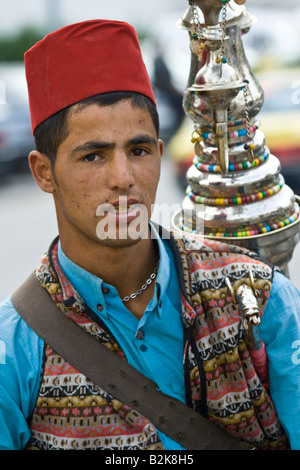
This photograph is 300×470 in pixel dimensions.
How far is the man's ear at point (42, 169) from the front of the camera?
2.13m

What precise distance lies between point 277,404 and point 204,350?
1.02 feet

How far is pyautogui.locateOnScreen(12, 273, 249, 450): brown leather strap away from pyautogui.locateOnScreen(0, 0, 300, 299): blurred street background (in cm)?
478

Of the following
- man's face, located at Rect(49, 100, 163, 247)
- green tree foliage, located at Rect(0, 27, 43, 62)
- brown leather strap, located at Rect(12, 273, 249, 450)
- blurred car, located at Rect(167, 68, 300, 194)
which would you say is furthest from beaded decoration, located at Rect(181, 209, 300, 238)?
green tree foliage, located at Rect(0, 27, 43, 62)

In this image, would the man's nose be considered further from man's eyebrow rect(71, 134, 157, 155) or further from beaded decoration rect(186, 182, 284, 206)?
beaded decoration rect(186, 182, 284, 206)

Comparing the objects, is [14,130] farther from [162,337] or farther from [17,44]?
[162,337]

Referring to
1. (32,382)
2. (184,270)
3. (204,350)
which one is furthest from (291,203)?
(32,382)

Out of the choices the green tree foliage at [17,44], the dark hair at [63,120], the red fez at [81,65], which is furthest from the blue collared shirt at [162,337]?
the green tree foliage at [17,44]

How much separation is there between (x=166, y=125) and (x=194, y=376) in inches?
380

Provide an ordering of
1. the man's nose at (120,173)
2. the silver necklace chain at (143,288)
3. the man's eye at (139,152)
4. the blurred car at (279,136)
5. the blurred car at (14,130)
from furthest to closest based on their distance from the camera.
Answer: the blurred car at (14,130)
the blurred car at (279,136)
the silver necklace chain at (143,288)
the man's eye at (139,152)
the man's nose at (120,173)

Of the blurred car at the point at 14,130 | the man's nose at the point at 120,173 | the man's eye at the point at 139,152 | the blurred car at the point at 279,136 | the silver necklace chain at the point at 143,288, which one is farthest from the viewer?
the blurred car at the point at 14,130

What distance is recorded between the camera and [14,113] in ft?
34.0

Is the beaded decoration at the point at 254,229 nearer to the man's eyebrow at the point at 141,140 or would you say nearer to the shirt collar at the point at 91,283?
the shirt collar at the point at 91,283

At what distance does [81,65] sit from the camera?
200 centimetres

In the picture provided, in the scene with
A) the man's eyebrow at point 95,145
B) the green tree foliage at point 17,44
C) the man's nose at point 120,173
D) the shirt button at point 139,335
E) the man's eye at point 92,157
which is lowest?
the shirt button at point 139,335
